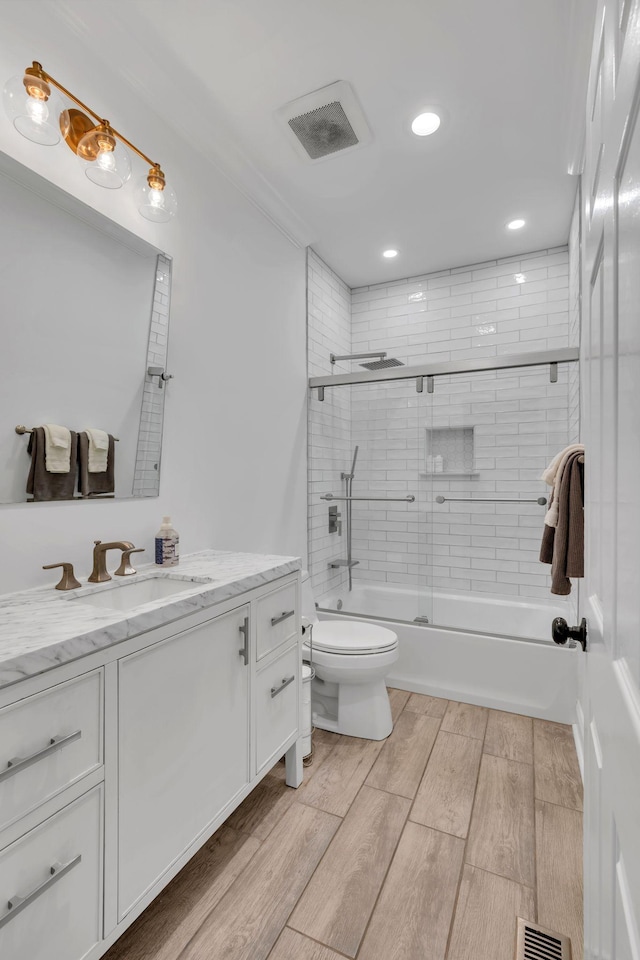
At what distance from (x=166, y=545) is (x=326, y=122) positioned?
1.94 meters

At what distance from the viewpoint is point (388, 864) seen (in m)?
1.48

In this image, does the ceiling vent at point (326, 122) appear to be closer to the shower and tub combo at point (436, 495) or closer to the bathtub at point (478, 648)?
the shower and tub combo at point (436, 495)

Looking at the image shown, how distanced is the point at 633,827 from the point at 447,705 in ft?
7.32

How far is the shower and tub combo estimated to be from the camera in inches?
116

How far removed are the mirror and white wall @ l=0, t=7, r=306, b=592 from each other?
62mm

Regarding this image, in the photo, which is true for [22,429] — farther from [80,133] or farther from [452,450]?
[452,450]

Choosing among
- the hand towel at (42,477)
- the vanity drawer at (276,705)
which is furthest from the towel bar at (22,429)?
the vanity drawer at (276,705)

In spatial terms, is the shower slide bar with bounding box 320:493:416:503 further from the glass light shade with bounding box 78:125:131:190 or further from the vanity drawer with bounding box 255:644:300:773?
the glass light shade with bounding box 78:125:131:190

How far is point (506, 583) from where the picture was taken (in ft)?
10.2

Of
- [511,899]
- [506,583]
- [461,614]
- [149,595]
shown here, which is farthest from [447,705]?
[149,595]

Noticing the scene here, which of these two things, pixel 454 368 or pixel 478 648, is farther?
pixel 454 368

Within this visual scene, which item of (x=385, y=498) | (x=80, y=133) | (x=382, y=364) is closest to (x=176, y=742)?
(x=80, y=133)

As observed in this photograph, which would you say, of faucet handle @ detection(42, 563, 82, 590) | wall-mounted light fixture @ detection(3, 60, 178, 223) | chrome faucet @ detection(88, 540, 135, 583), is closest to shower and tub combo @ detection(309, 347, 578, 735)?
wall-mounted light fixture @ detection(3, 60, 178, 223)

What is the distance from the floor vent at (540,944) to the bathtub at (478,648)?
1211 mm
